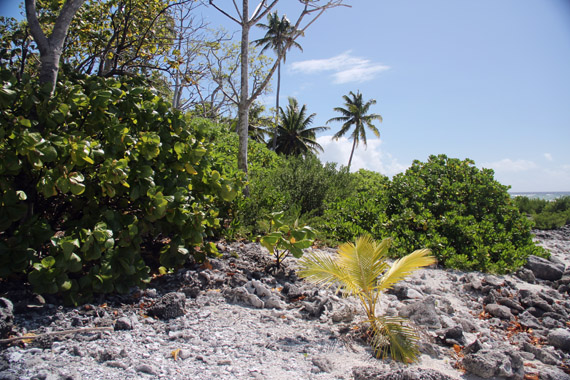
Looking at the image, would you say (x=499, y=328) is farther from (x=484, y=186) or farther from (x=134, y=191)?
(x=484, y=186)

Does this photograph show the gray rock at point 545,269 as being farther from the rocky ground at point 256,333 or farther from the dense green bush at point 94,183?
the dense green bush at point 94,183

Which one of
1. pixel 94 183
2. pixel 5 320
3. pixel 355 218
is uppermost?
pixel 94 183

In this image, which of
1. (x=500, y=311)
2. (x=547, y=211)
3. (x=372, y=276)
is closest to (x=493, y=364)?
(x=372, y=276)

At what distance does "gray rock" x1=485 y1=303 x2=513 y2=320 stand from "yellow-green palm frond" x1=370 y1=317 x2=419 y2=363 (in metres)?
→ 1.68

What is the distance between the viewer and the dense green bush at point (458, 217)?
6035mm

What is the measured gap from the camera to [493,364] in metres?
2.69

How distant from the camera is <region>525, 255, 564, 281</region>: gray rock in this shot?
19.7 feet

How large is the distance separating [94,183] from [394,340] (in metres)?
2.80

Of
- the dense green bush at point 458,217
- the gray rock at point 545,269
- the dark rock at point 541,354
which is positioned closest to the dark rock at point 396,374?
the dark rock at point 541,354

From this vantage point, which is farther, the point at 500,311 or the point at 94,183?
the point at 500,311

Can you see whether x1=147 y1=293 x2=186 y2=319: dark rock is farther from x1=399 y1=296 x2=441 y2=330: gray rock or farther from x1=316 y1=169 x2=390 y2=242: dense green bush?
x1=316 y1=169 x2=390 y2=242: dense green bush

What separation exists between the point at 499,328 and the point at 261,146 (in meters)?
11.2

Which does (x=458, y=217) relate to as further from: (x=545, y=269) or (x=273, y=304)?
(x=273, y=304)

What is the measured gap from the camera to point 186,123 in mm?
3873
